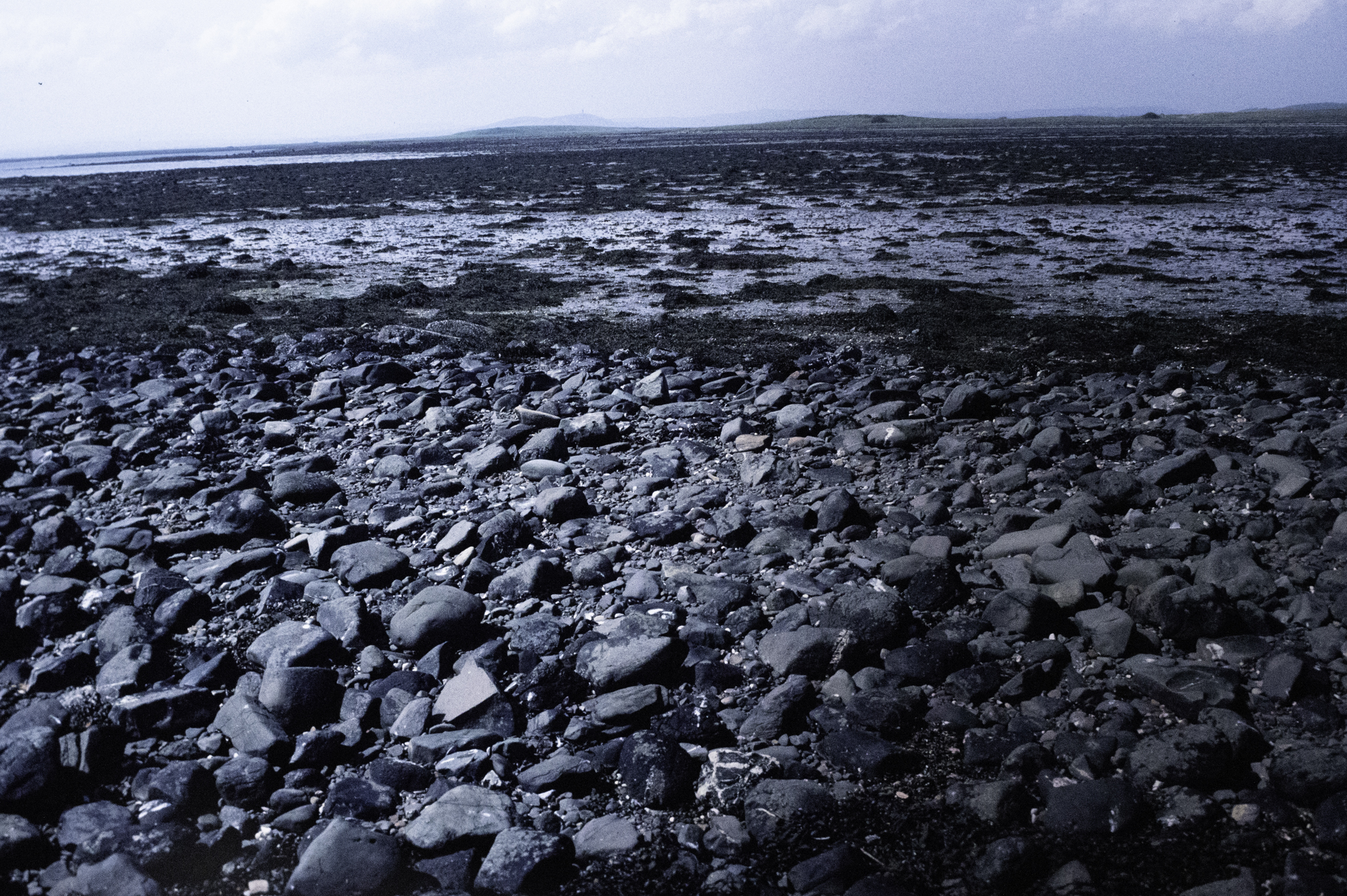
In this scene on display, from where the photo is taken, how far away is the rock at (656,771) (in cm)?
303

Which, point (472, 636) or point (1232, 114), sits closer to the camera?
point (472, 636)

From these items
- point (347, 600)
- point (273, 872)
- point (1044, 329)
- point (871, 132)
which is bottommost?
point (273, 872)

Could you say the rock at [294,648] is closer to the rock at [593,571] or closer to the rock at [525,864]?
the rock at [593,571]

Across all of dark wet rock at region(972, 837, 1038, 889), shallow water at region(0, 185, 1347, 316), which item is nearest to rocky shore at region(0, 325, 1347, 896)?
dark wet rock at region(972, 837, 1038, 889)

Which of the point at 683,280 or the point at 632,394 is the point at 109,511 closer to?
the point at 632,394

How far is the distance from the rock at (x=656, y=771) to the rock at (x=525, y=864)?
332 mm

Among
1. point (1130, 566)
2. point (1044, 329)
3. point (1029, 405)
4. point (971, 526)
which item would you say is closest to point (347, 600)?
point (971, 526)

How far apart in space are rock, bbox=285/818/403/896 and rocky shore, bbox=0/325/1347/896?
0.04 ft

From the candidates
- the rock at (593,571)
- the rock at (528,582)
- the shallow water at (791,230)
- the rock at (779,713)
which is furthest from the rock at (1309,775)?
the shallow water at (791,230)

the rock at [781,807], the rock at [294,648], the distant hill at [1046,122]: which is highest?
the distant hill at [1046,122]

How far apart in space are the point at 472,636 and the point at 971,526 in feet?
8.97

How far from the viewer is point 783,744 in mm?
3291

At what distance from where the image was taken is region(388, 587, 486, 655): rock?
400 centimetres

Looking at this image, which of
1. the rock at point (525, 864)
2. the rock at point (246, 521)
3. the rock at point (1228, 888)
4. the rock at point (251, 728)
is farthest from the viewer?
the rock at point (246, 521)
